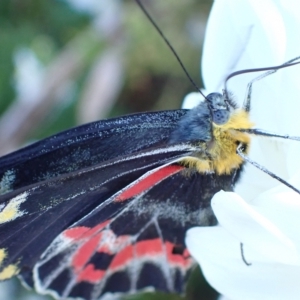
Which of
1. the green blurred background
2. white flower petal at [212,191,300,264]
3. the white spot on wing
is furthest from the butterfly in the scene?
the green blurred background

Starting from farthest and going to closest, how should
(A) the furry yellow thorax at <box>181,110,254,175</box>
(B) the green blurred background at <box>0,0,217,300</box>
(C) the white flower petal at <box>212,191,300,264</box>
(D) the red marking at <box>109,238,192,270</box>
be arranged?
(B) the green blurred background at <box>0,0,217,300</box> → (D) the red marking at <box>109,238,192,270</box> → (A) the furry yellow thorax at <box>181,110,254,175</box> → (C) the white flower petal at <box>212,191,300,264</box>

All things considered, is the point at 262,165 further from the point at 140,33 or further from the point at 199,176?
the point at 140,33

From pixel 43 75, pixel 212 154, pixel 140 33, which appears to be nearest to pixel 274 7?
pixel 212 154

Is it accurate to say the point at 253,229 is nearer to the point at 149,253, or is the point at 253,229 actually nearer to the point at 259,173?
the point at 259,173

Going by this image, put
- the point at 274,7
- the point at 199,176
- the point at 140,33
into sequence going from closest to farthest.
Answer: the point at 274,7
the point at 199,176
the point at 140,33

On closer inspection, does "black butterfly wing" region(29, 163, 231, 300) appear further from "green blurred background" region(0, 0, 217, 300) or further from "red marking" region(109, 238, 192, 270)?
"green blurred background" region(0, 0, 217, 300)

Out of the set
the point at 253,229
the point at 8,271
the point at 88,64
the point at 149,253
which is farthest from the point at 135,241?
the point at 88,64
